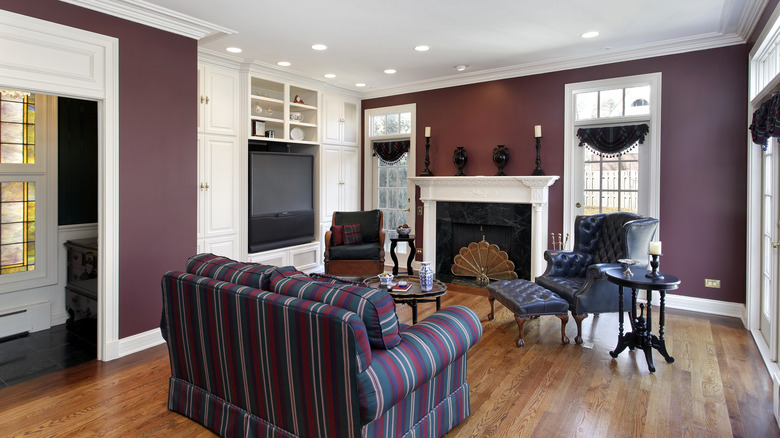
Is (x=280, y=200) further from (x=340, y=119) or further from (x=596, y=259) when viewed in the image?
(x=596, y=259)

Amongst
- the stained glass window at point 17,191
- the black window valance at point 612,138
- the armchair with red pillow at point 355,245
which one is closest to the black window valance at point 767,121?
the black window valance at point 612,138

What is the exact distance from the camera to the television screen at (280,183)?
5469 millimetres

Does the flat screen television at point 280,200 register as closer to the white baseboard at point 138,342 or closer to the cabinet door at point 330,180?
the cabinet door at point 330,180

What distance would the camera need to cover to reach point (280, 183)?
19.0 ft

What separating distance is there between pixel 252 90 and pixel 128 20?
7.95 ft

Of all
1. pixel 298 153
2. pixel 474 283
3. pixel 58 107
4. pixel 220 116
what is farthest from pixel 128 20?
pixel 474 283

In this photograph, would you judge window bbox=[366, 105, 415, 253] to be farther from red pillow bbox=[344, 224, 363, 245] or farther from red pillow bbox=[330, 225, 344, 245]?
red pillow bbox=[330, 225, 344, 245]

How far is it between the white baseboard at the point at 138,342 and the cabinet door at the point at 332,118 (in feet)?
11.5

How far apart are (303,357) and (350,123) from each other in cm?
539

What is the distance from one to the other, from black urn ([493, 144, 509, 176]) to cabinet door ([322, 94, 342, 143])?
231 centimetres

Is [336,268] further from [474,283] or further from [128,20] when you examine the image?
[128,20]

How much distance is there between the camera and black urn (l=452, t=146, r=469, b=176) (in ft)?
19.7

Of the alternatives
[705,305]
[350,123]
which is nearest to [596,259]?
[705,305]

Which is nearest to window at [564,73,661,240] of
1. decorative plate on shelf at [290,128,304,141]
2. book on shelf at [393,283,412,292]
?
book on shelf at [393,283,412,292]
